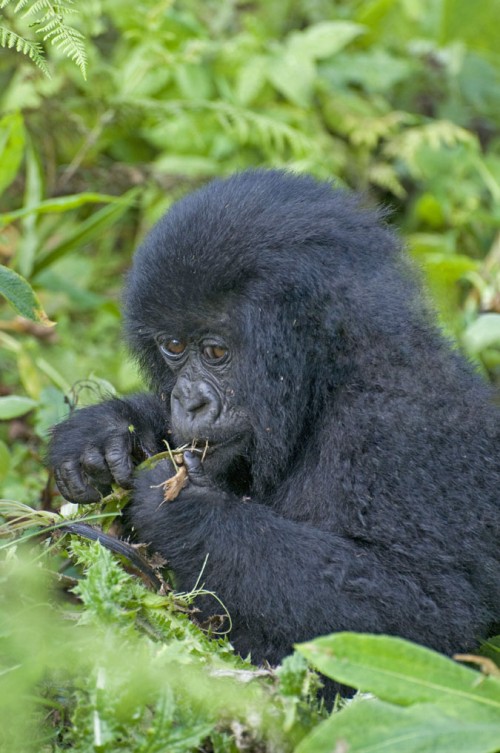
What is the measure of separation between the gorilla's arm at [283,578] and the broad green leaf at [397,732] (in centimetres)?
70

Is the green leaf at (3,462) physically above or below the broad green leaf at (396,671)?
below

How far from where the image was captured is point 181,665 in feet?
7.29

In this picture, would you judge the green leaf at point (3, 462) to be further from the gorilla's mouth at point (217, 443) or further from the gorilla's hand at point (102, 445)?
the gorilla's mouth at point (217, 443)

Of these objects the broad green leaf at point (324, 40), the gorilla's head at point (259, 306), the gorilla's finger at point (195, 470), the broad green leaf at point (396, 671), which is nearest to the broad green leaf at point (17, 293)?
the gorilla's head at point (259, 306)

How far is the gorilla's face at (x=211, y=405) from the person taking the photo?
9.89ft

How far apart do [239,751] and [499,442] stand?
4.44 feet

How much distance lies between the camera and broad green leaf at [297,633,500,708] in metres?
1.96

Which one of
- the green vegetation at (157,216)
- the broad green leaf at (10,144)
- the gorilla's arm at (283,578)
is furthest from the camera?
the broad green leaf at (10,144)

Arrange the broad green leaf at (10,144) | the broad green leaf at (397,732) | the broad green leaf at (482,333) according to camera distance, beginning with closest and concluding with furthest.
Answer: the broad green leaf at (397,732) < the broad green leaf at (482,333) < the broad green leaf at (10,144)

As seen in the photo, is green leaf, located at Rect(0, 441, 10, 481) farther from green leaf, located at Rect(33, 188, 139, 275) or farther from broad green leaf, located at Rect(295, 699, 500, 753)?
broad green leaf, located at Rect(295, 699, 500, 753)

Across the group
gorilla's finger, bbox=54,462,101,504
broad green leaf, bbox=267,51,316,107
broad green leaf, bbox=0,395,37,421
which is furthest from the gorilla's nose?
broad green leaf, bbox=267,51,316,107

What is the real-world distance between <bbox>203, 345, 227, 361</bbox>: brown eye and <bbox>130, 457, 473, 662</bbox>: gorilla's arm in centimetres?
47

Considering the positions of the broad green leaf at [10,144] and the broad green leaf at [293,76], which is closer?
the broad green leaf at [10,144]

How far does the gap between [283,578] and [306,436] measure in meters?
0.50
